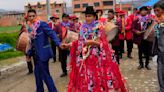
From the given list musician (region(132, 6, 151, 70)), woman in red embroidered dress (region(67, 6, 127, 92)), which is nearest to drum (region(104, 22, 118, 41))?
woman in red embroidered dress (region(67, 6, 127, 92))

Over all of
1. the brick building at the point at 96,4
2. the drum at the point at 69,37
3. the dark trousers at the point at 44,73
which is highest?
the drum at the point at 69,37

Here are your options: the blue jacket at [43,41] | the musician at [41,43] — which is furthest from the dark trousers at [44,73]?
the blue jacket at [43,41]

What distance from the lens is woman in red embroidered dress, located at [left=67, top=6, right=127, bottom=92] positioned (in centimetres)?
587

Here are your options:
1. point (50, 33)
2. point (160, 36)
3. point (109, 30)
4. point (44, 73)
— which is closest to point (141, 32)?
point (109, 30)

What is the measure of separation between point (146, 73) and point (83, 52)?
366 cm

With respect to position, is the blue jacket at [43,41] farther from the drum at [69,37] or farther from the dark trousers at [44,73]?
the drum at [69,37]

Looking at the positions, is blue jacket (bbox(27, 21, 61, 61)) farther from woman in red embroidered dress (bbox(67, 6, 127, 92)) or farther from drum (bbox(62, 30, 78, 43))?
drum (bbox(62, 30, 78, 43))

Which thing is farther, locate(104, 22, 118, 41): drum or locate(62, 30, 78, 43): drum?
locate(62, 30, 78, 43): drum

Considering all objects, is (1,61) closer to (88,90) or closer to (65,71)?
(65,71)

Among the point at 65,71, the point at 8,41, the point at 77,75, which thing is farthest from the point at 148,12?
the point at 8,41

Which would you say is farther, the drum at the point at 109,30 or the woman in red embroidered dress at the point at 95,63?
the drum at the point at 109,30

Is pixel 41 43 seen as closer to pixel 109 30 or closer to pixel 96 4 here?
pixel 109 30

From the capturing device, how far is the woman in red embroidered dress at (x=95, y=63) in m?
5.87

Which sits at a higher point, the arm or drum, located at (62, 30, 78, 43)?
the arm
